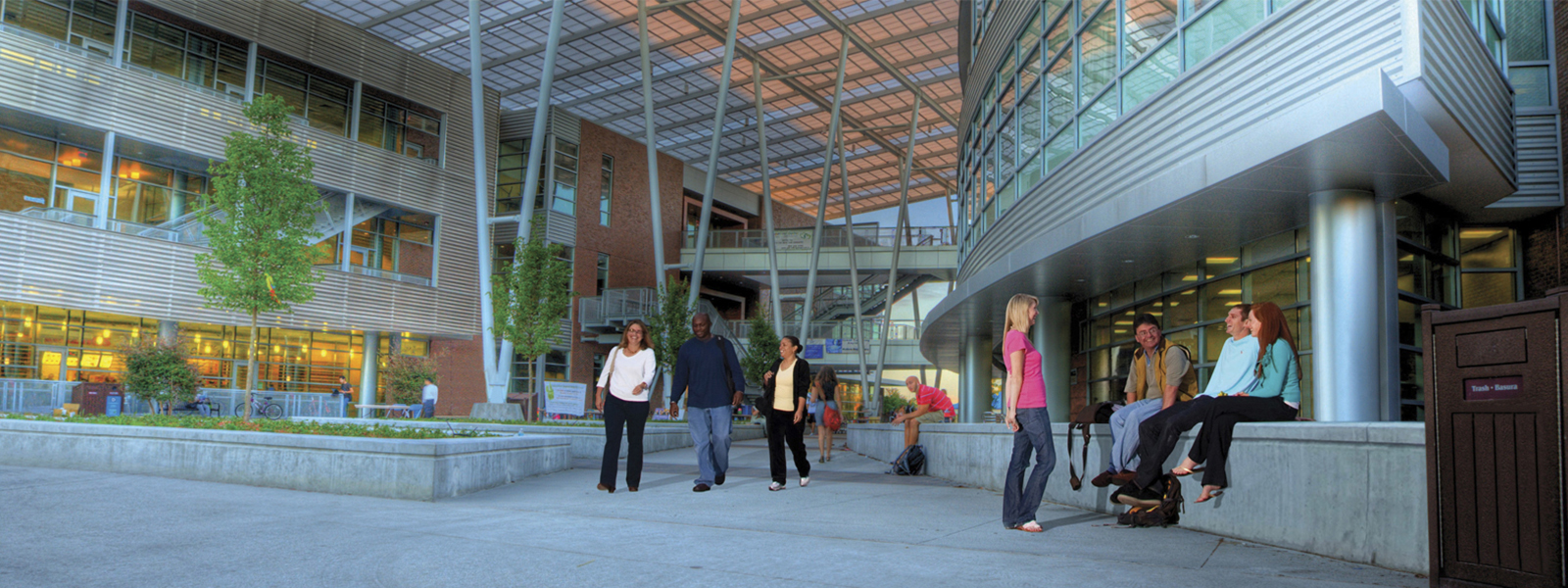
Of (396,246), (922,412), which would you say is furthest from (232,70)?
(922,412)

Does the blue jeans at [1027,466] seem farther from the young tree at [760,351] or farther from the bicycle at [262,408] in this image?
the young tree at [760,351]

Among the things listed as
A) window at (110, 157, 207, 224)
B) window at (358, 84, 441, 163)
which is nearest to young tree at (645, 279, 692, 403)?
window at (358, 84, 441, 163)

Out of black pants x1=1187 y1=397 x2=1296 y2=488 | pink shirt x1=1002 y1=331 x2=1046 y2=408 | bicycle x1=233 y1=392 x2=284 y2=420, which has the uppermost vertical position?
pink shirt x1=1002 y1=331 x2=1046 y2=408

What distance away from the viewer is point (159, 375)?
23625 mm

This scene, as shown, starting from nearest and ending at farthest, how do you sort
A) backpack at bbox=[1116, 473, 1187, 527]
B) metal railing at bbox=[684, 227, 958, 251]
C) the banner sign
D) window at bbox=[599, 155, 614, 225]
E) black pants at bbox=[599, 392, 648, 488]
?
backpack at bbox=[1116, 473, 1187, 527] → black pants at bbox=[599, 392, 648, 488] → the banner sign → window at bbox=[599, 155, 614, 225] → metal railing at bbox=[684, 227, 958, 251]

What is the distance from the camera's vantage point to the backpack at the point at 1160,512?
22.5ft

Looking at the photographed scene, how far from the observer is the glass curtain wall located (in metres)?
11.9

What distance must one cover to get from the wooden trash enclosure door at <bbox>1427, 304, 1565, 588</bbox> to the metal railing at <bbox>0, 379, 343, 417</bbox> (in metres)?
26.2

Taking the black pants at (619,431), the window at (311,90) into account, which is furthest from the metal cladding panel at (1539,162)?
the window at (311,90)

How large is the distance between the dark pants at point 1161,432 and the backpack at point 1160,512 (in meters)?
0.12

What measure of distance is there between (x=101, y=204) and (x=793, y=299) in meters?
44.0

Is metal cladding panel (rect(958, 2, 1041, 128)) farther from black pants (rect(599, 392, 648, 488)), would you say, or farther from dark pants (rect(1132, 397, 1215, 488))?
dark pants (rect(1132, 397, 1215, 488))

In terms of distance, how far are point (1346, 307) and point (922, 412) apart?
5.79 meters

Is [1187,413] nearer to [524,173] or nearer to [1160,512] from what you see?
[1160,512]
